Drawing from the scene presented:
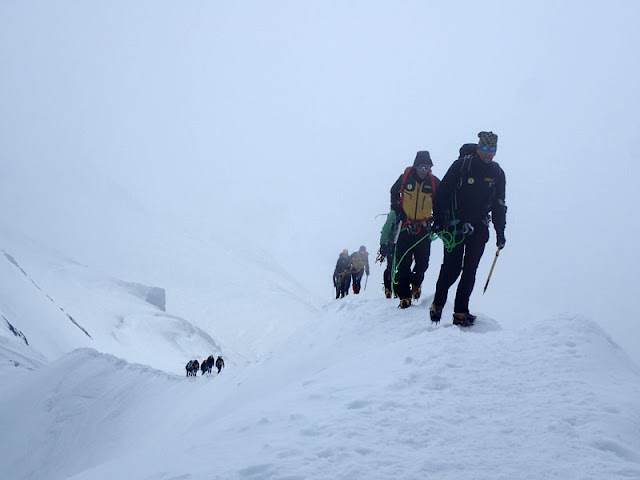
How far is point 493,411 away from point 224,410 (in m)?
4.63

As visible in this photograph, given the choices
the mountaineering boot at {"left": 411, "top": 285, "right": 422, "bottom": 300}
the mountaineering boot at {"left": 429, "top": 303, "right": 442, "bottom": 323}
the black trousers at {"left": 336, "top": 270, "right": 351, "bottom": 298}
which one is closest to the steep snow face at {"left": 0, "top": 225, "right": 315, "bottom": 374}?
the black trousers at {"left": 336, "top": 270, "right": 351, "bottom": 298}

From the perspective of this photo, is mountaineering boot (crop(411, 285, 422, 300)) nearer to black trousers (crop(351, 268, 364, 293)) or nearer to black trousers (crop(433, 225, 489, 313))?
black trousers (crop(433, 225, 489, 313))

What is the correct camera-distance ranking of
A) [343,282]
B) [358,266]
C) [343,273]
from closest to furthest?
[358,266] → [343,273] → [343,282]

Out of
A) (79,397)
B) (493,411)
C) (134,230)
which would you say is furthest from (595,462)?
(134,230)

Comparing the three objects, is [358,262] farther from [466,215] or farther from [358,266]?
[466,215]

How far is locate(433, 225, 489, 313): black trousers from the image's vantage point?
22.0 ft

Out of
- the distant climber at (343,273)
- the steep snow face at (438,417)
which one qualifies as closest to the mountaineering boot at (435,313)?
the steep snow face at (438,417)

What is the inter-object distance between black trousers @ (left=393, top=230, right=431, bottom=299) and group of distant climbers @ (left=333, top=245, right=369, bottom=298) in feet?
21.1

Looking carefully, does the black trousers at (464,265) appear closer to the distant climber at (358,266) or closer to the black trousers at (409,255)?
the black trousers at (409,255)

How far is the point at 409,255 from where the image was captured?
8156mm

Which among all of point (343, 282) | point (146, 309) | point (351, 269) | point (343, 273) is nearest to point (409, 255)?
point (351, 269)

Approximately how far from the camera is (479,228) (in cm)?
672

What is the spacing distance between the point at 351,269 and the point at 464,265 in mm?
8398

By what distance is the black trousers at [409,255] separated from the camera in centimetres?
811
